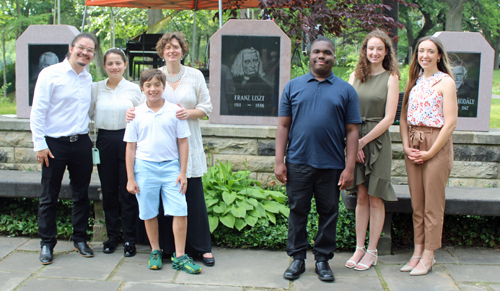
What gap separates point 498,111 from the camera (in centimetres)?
940

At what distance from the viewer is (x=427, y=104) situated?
3.50m

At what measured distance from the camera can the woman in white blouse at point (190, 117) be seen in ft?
12.0

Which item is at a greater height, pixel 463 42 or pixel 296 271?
pixel 463 42

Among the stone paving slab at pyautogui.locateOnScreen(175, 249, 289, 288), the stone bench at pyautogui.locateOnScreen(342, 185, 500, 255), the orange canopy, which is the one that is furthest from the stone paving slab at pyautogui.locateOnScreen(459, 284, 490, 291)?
the orange canopy

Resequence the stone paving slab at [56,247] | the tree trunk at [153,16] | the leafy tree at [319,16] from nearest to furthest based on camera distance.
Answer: the stone paving slab at [56,247], the leafy tree at [319,16], the tree trunk at [153,16]

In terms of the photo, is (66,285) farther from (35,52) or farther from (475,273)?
(35,52)

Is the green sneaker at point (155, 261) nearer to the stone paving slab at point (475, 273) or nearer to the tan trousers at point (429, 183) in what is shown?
the tan trousers at point (429, 183)

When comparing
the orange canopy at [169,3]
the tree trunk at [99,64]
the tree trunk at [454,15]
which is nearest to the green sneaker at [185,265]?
the orange canopy at [169,3]

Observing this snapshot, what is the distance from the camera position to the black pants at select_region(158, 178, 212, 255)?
12.5 feet

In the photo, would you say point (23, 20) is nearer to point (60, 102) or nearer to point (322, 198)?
point (60, 102)

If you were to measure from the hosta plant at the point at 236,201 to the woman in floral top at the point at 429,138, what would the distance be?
50.3 inches

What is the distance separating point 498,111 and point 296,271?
25.3ft

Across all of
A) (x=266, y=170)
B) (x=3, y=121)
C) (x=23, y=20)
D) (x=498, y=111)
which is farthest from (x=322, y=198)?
(x=23, y=20)

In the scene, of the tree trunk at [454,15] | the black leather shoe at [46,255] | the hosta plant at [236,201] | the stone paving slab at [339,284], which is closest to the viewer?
the stone paving slab at [339,284]
